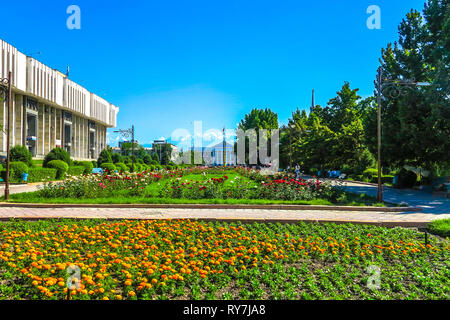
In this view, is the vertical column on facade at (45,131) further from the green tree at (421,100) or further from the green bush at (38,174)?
the green tree at (421,100)

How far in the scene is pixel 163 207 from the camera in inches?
396

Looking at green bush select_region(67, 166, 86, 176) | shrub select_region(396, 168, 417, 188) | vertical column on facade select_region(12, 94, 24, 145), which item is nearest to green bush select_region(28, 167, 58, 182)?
green bush select_region(67, 166, 86, 176)

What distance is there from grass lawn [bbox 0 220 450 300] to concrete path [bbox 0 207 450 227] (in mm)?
1164

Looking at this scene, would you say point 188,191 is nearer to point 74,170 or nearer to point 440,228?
point 440,228

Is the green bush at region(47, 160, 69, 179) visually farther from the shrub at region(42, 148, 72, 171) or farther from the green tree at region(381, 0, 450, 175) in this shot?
the green tree at region(381, 0, 450, 175)

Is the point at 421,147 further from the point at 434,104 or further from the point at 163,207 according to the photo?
the point at 163,207

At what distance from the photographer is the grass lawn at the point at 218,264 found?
11.8ft

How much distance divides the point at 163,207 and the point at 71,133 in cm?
5009

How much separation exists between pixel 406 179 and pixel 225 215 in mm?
16421

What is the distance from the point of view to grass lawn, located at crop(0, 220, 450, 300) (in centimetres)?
361

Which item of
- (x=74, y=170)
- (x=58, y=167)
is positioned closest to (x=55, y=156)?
(x=74, y=170)

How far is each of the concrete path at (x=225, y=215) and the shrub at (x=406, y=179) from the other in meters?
11.6

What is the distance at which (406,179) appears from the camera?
66.1 ft

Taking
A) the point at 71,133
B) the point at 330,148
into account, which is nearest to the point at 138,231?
the point at 330,148
